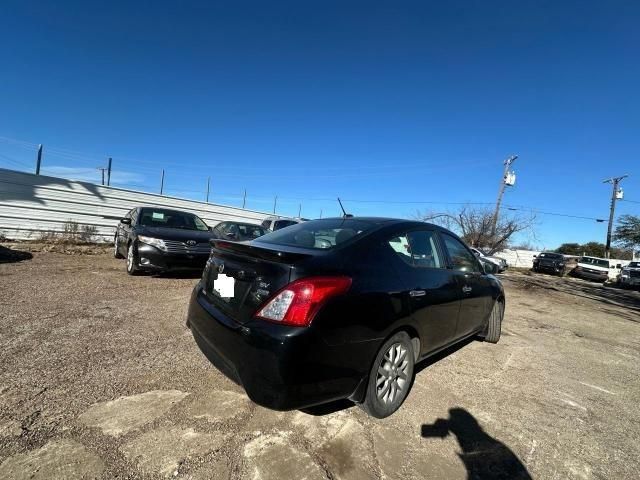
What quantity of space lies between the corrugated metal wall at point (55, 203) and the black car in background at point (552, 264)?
2590 cm

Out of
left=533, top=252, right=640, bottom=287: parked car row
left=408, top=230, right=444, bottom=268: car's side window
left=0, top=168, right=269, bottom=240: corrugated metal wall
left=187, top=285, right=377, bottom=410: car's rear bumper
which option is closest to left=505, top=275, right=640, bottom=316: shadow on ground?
left=533, top=252, right=640, bottom=287: parked car row

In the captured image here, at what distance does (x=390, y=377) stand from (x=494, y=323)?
273cm

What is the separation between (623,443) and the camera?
2670 mm

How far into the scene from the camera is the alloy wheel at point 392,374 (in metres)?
2.62

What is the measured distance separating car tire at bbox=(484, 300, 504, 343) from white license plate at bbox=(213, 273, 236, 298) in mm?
3592

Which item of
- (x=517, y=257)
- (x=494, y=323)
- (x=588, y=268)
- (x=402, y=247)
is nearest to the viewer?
(x=402, y=247)

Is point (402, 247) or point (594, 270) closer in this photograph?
point (402, 247)

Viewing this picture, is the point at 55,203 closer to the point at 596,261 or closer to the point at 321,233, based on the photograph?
the point at 321,233

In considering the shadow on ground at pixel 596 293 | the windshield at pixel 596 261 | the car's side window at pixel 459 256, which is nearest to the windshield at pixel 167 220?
the car's side window at pixel 459 256

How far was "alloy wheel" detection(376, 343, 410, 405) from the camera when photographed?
8.60 ft

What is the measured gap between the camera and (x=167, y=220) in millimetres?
8266

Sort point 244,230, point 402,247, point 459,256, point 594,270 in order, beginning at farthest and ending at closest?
1. point 594,270
2. point 244,230
3. point 459,256
4. point 402,247

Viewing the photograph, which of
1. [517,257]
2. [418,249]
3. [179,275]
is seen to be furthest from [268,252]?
[517,257]

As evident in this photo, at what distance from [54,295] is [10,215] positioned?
824cm
